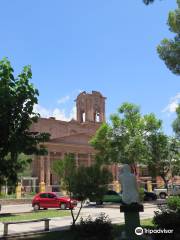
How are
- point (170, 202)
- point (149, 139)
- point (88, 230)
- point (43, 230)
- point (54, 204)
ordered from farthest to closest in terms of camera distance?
point (149, 139), point (54, 204), point (170, 202), point (43, 230), point (88, 230)

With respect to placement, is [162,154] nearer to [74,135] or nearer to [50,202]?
[50,202]

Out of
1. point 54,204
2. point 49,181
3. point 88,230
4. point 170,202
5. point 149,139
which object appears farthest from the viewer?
point 49,181

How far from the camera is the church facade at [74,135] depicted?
214 ft

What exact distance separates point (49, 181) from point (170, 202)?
46.5 meters

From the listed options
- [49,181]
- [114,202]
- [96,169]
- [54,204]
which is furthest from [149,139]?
[96,169]

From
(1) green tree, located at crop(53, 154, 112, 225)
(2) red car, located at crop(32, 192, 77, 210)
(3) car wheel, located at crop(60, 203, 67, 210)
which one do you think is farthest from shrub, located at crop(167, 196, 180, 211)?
(3) car wheel, located at crop(60, 203, 67, 210)

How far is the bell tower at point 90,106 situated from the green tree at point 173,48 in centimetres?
5925

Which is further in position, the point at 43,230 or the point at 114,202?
the point at 114,202

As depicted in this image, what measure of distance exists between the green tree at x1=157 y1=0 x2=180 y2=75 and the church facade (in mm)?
41086

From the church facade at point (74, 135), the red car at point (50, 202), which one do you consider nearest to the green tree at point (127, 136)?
the red car at point (50, 202)

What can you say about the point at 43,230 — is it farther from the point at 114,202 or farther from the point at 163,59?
the point at 114,202

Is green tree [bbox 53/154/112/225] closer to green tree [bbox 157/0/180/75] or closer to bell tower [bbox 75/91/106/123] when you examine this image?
green tree [bbox 157/0/180/75]

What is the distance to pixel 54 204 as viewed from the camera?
1268 inches

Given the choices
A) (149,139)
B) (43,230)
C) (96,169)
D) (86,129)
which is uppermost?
(86,129)
